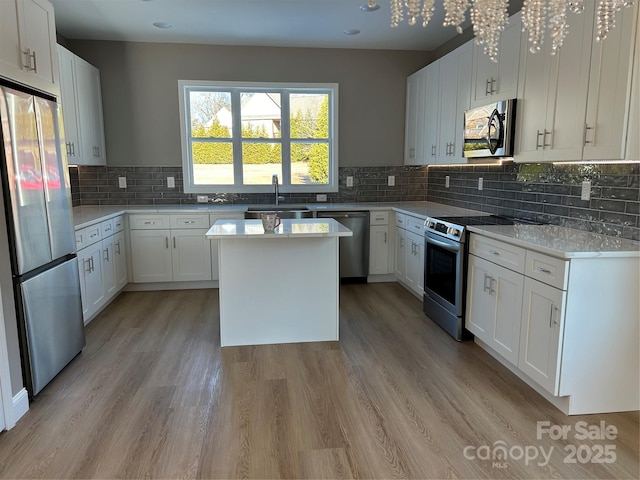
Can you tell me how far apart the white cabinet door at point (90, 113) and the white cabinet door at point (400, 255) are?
333cm

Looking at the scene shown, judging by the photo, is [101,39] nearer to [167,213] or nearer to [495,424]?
[167,213]

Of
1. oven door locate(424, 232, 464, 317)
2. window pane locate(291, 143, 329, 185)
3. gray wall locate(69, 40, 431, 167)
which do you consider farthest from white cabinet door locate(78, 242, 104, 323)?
oven door locate(424, 232, 464, 317)

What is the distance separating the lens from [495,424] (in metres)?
2.23

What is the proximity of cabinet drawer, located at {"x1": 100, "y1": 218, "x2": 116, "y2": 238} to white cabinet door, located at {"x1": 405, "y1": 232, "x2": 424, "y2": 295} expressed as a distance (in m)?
2.95

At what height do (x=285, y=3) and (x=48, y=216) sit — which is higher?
(x=285, y=3)

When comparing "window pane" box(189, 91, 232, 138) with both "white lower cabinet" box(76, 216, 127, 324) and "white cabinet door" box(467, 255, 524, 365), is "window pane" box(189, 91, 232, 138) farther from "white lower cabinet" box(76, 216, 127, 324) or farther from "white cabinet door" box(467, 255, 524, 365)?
"white cabinet door" box(467, 255, 524, 365)

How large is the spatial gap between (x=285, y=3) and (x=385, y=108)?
6.47ft

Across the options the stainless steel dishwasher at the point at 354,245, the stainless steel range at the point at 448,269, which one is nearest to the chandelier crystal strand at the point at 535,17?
the stainless steel range at the point at 448,269

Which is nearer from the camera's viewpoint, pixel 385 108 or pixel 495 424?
pixel 495 424

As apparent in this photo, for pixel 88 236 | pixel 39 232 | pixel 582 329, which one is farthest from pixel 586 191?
pixel 88 236

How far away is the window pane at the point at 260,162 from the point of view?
515cm

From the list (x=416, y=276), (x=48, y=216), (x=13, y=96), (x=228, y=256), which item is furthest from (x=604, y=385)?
(x=13, y=96)

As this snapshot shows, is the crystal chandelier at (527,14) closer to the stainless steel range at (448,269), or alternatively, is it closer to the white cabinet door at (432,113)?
the stainless steel range at (448,269)

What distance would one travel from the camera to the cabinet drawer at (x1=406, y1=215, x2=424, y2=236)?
4.12 meters
